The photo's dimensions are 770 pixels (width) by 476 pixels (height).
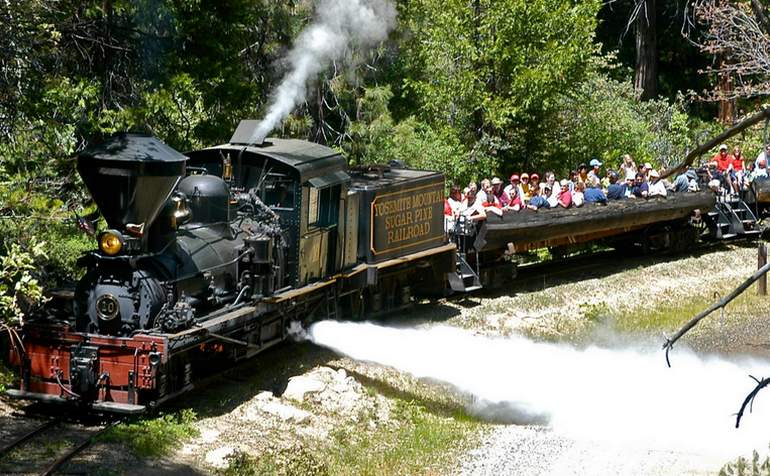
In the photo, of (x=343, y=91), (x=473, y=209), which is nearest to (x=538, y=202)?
(x=473, y=209)

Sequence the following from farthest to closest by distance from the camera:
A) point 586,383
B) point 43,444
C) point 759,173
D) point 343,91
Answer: point 759,173, point 343,91, point 586,383, point 43,444

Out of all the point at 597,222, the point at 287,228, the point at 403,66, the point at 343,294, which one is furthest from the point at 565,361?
the point at 403,66

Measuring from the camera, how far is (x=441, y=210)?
18422 millimetres

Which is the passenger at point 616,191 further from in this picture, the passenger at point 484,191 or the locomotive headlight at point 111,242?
the locomotive headlight at point 111,242

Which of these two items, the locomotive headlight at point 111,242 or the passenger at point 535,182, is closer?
the locomotive headlight at point 111,242

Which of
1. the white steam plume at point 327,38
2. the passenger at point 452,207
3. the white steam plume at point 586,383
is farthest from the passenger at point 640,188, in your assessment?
the white steam plume at point 586,383

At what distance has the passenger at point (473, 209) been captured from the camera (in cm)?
1922

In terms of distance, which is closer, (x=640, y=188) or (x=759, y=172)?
(x=640, y=188)

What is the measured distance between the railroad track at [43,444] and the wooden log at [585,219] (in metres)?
9.21

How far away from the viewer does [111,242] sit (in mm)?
11703

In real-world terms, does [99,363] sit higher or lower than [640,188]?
lower

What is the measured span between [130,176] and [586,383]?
6825 millimetres

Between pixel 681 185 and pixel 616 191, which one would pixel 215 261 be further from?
pixel 681 185

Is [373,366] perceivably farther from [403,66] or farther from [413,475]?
[403,66]
